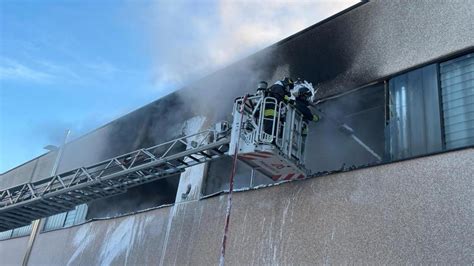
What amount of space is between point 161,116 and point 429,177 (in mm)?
5946

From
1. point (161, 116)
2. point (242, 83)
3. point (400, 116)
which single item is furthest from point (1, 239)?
point (400, 116)

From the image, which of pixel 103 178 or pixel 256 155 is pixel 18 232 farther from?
pixel 256 155

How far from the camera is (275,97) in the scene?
5.04 metres

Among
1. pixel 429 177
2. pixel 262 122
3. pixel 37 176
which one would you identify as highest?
pixel 37 176

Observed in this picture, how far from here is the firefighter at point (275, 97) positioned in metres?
4.89

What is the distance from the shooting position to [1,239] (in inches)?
509

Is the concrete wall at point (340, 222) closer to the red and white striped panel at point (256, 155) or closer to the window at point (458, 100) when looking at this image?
the window at point (458, 100)

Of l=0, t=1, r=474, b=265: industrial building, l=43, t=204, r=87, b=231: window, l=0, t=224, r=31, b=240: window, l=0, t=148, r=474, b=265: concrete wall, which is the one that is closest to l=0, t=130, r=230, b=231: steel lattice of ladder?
l=0, t=1, r=474, b=265: industrial building

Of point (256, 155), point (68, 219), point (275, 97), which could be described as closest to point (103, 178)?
point (256, 155)

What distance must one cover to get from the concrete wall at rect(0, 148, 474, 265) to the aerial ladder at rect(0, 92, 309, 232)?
1.59 ft

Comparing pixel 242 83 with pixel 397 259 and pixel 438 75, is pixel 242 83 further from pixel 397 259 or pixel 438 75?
pixel 397 259

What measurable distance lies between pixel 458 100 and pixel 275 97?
1926 millimetres

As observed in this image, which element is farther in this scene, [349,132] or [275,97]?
[349,132]

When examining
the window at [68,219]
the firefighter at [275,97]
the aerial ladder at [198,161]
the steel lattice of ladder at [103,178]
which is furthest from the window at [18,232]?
the firefighter at [275,97]
